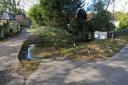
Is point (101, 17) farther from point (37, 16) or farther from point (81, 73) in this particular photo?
point (37, 16)

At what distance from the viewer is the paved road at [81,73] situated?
1159 centimetres

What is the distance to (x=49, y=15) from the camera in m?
39.8

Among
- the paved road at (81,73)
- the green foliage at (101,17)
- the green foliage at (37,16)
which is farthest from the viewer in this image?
the green foliage at (37,16)

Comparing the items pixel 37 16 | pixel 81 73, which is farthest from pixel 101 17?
pixel 37 16

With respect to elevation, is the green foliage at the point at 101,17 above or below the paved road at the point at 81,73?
above

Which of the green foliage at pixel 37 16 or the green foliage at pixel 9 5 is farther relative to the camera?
the green foliage at pixel 37 16

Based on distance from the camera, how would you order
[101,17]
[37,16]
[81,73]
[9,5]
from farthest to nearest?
[37,16] → [101,17] → [81,73] → [9,5]

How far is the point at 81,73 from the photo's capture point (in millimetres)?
13195

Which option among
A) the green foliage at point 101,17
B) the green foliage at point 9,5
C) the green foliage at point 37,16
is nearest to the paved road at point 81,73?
the green foliage at point 9,5

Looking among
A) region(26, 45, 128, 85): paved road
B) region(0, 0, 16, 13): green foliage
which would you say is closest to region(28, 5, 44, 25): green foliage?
region(26, 45, 128, 85): paved road

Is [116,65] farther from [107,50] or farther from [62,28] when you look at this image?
[62,28]

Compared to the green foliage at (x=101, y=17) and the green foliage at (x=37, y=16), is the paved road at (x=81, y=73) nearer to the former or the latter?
the green foliage at (x=101, y=17)

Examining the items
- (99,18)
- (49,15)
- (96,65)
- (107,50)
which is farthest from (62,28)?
(96,65)

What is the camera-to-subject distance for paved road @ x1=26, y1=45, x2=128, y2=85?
38.0ft
